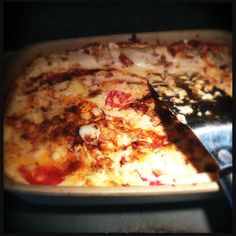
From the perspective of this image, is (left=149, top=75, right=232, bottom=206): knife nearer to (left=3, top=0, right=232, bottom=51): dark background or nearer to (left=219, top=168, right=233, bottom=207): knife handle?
(left=219, top=168, right=233, bottom=207): knife handle

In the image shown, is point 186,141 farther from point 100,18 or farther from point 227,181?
point 100,18

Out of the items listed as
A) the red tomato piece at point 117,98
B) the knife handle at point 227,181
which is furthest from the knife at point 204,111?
the red tomato piece at point 117,98

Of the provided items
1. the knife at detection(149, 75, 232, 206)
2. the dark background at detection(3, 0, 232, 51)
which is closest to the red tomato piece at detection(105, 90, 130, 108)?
the knife at detection(149, 75, 232, 206)

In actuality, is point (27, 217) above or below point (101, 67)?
below

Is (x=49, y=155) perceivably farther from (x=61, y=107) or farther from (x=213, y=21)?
(x=213, y=21)

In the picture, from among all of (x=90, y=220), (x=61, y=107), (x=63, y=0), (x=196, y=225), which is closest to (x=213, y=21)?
(x=63, y=0)

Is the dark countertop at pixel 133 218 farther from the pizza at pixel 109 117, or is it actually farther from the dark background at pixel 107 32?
the pizza at pixel 109 117

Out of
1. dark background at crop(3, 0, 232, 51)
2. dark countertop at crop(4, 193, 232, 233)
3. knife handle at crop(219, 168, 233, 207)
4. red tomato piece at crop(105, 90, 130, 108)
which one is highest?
dark background at crop(3, 0, 232, 51)
